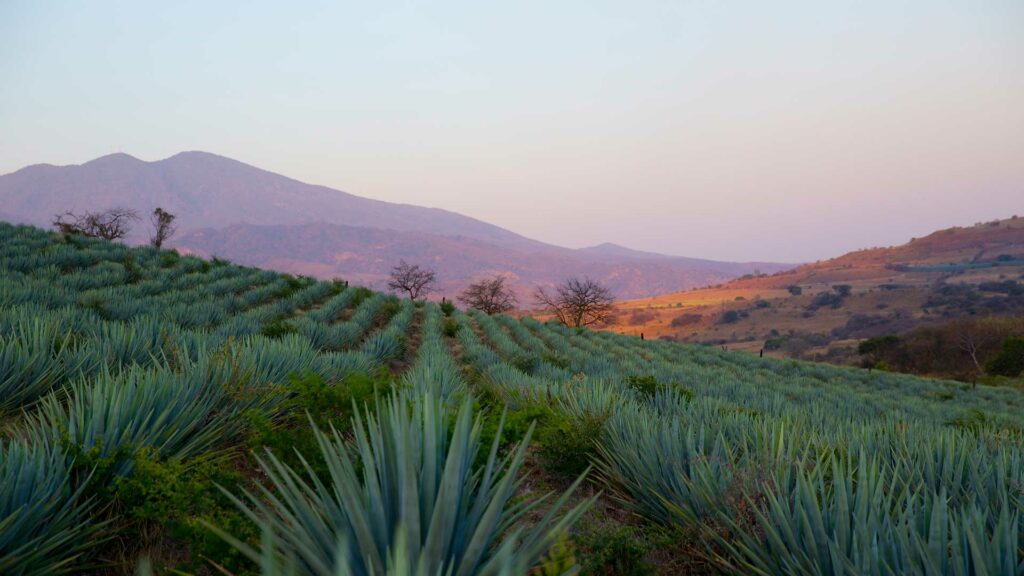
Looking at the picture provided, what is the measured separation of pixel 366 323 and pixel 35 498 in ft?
40.5

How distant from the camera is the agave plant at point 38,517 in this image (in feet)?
5.65

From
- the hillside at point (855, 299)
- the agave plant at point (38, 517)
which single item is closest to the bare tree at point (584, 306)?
the hillside at point (855, 299)

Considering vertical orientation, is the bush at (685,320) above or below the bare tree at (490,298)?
below

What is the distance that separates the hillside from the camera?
176 ft

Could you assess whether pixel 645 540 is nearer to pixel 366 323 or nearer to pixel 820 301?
pixel 366 323

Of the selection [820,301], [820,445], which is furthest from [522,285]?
[820,445]

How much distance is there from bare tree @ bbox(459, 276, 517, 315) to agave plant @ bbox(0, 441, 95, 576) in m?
40.3

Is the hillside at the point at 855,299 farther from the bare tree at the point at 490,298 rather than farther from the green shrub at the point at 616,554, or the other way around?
the green shrub at the point at 616,554

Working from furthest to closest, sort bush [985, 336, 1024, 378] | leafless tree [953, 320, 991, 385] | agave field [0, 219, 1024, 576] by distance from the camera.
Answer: leafless tree [953, 320, 991, 385] < bush [985, 336, 1024, 378] < agave field [0, 219, 1024, 576]

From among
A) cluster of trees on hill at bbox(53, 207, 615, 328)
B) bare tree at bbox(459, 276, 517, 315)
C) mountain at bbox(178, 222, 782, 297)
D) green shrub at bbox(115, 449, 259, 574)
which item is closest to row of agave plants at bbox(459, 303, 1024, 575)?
green shrub at bbox(115, 449, 259, 574)

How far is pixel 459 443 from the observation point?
1546mm

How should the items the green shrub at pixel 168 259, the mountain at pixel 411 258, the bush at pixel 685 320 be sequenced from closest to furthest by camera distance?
the green shrub at pixel 168 259 < the bush at pixel 685 320 < the mountain at pixel 411 258

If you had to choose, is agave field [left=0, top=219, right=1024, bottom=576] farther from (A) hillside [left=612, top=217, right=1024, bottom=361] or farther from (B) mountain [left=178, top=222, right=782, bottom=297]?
(B) mountain [left=178, top=222, right=782, bottom=297]

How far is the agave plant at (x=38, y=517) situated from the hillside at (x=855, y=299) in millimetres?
48759
